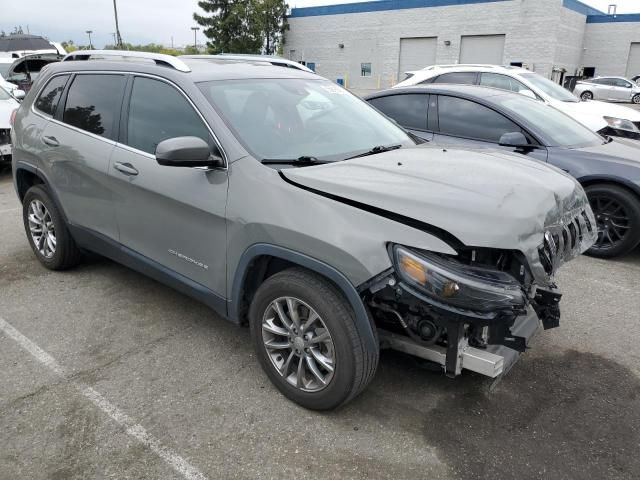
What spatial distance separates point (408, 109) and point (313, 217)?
4.15 meters

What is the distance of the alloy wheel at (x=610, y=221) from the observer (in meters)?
5.16

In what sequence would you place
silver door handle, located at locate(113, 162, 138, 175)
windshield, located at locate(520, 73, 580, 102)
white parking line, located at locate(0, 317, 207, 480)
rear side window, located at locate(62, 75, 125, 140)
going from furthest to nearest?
windshield, located at locate(520, 73, 580, 102), rear side window, located at locate(62, 75, 125, 140), silver door handle, located at locate(113, 162, 138, 175), white parking line, located at locate(0, 317, 207, 480)

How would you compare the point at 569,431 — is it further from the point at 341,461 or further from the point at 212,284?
the point at 212,284

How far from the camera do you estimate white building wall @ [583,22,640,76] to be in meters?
39.4

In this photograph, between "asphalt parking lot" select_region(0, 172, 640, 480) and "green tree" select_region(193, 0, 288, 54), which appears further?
"green tree" select_region(193, 0, 288, 54)

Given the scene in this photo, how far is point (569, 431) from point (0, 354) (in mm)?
3480

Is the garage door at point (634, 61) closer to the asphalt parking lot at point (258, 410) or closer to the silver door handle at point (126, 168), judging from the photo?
the asphalt parking lot at point (258, 410)

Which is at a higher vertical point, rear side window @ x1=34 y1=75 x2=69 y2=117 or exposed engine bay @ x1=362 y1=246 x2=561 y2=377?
rear side window @ x1=34 y1=75 x2=69 y2=117

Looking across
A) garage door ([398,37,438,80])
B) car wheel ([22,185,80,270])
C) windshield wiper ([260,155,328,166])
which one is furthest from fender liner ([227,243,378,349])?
garage door ([398,37,438,80])

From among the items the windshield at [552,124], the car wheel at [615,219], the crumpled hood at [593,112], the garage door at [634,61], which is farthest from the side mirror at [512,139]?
the garage door at [634,61]

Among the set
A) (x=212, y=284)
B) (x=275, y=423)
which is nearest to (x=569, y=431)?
(x=275, y=423)

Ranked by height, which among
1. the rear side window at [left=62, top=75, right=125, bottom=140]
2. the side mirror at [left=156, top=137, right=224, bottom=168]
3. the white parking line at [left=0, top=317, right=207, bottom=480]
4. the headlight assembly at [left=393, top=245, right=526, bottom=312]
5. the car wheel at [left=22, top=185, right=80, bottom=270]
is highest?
the rear side window at [left=62, top=75, right=125, bottom=140]

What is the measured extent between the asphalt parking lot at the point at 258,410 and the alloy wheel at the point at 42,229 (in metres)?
0.75

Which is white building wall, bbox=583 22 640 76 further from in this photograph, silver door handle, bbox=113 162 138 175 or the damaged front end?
silver door handle, bbox=113 162 138 175
